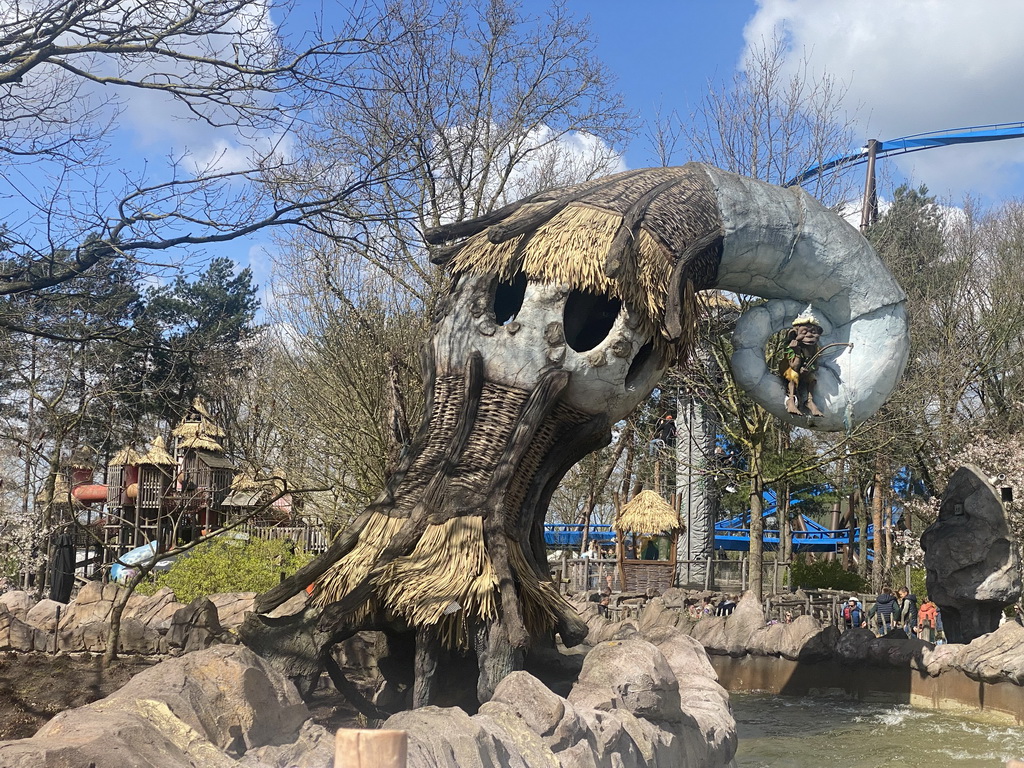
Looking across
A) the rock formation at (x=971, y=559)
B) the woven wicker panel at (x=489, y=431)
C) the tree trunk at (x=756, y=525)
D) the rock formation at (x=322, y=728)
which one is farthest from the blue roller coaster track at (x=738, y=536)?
the rock formation at (x=322, y=728)

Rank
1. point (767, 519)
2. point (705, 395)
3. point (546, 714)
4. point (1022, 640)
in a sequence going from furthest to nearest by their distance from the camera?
point (767, 519) < point (705, 395) < point (1022, 640) < point (546, 714)

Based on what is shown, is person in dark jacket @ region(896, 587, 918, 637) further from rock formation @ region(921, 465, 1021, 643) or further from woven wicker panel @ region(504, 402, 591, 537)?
woven wicker panel @ region(504, 402, 591, 537)

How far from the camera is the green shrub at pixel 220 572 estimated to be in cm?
1059

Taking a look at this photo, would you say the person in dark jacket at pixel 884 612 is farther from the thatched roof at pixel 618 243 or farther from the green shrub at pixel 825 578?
the thatched roof at pixel 618 243

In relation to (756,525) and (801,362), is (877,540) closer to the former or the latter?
(756,525)

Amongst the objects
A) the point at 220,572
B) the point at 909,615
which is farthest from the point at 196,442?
the point at 909,615

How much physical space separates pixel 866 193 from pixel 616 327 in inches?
580

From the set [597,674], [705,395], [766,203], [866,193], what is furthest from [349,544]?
[866,193]

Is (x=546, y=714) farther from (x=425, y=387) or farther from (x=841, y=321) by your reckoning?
(x=841, y=321)

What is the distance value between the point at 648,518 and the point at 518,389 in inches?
561

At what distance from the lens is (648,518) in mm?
19047

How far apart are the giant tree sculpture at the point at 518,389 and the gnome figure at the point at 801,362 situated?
1.68 feet

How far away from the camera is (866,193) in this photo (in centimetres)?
1850

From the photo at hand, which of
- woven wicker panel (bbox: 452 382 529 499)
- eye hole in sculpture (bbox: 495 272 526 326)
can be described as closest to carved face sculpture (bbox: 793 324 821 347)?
eye hole in sculpture (bbox: 495 272 526 326)
